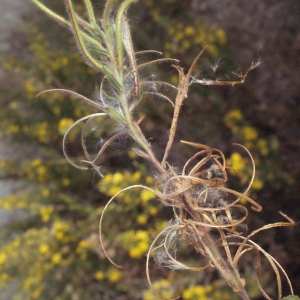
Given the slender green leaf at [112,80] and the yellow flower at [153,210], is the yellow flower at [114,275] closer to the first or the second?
the yellow flower at [153,210]

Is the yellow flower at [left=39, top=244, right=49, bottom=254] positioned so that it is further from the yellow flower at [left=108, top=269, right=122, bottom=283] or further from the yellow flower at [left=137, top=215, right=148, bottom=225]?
the yellow flower at [left=137, top=215, right=148, bottom=225]

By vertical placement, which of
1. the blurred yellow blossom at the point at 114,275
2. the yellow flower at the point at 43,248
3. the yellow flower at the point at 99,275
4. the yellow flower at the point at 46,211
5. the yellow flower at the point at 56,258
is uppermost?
the yellow flower at the point at 46,211

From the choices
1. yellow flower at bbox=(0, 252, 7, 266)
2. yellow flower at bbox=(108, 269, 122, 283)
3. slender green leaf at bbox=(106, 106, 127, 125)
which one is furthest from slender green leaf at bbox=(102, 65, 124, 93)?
yellow flower at bbox=(0, 252, 7, 266)

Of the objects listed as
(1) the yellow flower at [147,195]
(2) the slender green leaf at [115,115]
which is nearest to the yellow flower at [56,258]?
(1) the yellow flower at [147,195]

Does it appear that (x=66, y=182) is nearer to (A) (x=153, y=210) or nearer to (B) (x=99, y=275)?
(B) (x=99, y=275)

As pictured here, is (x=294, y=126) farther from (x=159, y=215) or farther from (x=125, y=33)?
(x=125, y=33)

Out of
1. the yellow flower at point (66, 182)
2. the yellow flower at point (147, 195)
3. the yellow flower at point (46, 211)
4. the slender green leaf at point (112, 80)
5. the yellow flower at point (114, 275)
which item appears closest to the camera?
the slender green leaf at point (112, 80)

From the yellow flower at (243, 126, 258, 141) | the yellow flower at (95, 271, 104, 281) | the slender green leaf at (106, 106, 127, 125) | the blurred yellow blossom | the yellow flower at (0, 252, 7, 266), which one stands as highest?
the slender green leaf at (106, 106, 127, 125)

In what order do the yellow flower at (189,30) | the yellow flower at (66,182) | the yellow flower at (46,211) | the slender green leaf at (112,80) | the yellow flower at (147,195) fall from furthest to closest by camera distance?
the yellow flower at (189,30) < the yellow flower at (66,182) < the yellow flower at (46,211) < the yellow flower at (147,195) < the slender green leaf at (112,80)
